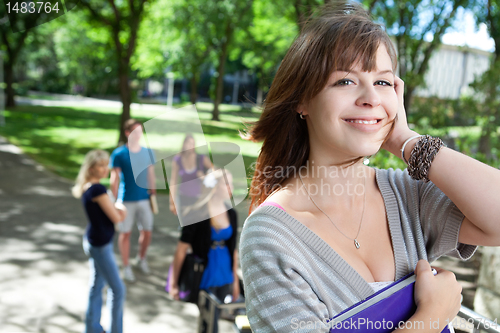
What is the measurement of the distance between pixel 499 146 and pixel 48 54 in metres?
66.5

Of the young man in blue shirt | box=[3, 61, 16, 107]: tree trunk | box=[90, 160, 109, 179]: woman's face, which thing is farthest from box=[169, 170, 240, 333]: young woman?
box=[3, 61, 16, 107]: tree trunk

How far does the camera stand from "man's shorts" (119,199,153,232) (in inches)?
226

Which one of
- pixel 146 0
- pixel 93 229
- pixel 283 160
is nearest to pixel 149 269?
pixel 93 229

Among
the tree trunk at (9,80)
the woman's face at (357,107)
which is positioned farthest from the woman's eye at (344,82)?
the tree trunk at (9,80)

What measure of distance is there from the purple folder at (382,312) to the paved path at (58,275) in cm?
369

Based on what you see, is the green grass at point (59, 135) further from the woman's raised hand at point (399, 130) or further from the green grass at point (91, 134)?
the woman's raised hand at point (399, 130)

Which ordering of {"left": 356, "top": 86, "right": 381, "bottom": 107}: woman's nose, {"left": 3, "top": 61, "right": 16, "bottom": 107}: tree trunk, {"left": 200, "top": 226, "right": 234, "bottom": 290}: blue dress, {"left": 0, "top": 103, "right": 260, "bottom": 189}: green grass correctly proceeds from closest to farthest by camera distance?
1. {"left": 356, "top": 86, "right": 381, "bottom": 107}: woman's nose
2. {"left": 200, "top": 226, "right": 234, "bottom": 290}: blue dress
3. {"left": 0, "top": 103, "right": 260, "bottom": 189}: green grass
4. {"left": 3, "top": 61, "right": 16, "bottom": 107}: tree trunk

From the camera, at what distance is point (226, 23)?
891 inches

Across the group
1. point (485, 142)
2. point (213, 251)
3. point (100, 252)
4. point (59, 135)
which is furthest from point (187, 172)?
point (59, 135)

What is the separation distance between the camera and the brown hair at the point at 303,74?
3.96 ft

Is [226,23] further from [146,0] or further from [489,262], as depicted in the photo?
[489,262]

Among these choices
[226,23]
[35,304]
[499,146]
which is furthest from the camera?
[226,23]

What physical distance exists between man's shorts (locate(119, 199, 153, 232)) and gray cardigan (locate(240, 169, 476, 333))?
484 cm

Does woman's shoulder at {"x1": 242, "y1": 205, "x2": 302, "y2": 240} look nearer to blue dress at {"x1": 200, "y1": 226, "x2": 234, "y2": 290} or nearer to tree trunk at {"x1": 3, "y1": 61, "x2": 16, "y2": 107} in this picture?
blue dress at {"x1": 200, "y1": 226, "x2": 234, "y2": 290}
